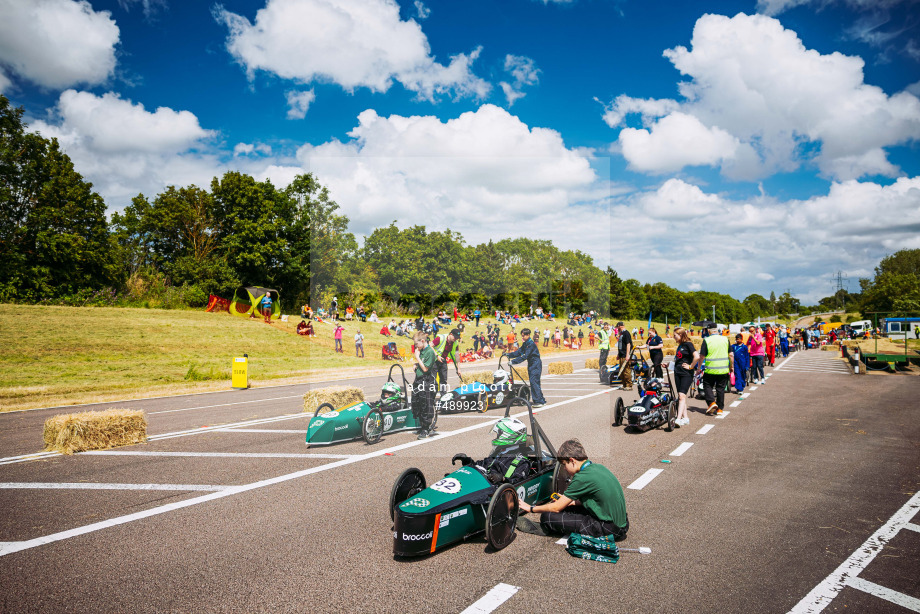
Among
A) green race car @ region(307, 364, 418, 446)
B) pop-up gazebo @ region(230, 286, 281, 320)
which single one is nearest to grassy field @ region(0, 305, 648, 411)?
pop-up gazebo @ region(230, 286, 281, 320)

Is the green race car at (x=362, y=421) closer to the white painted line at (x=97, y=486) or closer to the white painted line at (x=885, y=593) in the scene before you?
the white painted line at (x=97, y=486)

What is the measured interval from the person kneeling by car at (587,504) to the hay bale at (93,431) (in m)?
8.13

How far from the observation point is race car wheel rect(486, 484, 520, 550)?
4.33m

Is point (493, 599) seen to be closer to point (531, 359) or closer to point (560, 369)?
point (531, 359)

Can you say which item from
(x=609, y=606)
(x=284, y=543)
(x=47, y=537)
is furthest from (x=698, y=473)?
(x=47, y=537)

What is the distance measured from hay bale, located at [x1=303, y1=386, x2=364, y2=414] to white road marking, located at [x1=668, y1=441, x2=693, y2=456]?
7.12 meters

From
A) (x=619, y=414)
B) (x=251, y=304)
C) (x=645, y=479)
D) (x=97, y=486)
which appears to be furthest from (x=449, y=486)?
(x=251, y=304)

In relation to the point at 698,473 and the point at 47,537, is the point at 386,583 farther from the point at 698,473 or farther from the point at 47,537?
the point at 698,473

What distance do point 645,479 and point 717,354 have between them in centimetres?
598

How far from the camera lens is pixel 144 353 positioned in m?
25.5

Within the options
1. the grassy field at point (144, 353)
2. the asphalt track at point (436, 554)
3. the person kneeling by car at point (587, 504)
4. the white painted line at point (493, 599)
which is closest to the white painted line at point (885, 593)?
the asphalt track at point (436, 554)

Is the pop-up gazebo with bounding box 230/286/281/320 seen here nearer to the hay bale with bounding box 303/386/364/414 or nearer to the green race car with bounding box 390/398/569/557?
the hay bale with bounding box 303/386/364/414

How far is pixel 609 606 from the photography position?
138 inches

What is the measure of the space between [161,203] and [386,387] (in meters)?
60.0
